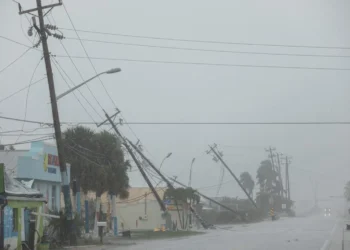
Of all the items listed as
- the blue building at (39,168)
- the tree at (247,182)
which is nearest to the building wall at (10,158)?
the blue building at (39,168)

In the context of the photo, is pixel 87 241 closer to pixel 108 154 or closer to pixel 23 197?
pixel 23 197

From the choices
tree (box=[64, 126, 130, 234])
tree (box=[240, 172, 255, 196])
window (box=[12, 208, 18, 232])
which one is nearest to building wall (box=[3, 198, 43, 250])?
window (box=[12, 208, 18, 232])

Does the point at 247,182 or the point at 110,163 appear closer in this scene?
the point at 110,163

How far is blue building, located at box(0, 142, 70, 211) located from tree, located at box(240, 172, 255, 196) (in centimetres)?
9941

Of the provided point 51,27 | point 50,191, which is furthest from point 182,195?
point 51,27

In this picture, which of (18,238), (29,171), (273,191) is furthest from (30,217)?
(273,191)

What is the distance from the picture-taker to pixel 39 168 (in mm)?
36062

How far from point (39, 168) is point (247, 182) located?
4096 inches

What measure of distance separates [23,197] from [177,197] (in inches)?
1716

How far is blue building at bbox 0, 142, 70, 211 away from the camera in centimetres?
3503

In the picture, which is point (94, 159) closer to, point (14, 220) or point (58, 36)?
point (58, 36)

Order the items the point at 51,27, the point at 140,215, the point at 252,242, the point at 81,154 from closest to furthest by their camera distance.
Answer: the point at 51,27, the point at 252,242, the point at 81,154, the point at 140,215

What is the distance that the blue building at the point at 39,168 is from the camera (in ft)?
115

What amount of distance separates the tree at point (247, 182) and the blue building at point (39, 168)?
9941 centimetres
